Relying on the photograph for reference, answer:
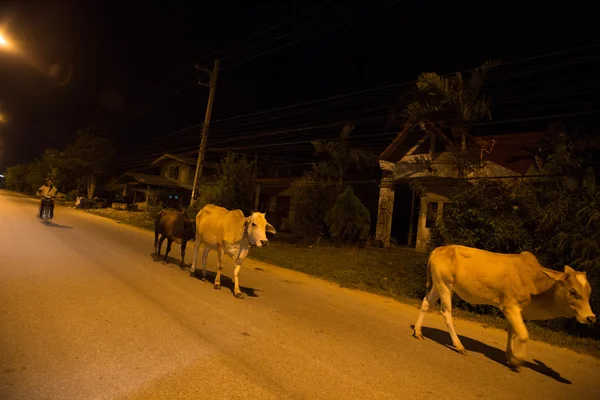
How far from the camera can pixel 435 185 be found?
2091 cm

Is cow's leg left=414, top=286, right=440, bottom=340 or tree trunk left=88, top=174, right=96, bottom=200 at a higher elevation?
tree trunk left=88, top=174, right=96, bottom=200

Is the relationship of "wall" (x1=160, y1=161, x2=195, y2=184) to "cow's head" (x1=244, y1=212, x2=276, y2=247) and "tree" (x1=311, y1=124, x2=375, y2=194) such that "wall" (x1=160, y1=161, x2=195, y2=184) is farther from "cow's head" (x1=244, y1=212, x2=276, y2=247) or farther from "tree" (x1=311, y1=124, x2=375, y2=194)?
"cow's head" (x1=244, y1=212, x2=276, y2=247)

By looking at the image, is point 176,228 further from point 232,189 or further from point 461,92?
point 232,189

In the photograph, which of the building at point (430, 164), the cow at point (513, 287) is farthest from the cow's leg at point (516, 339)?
the building at point (430, 164)

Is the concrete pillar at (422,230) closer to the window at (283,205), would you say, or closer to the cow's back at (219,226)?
the cow's back at (219,226)

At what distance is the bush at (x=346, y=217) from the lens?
66.4 feet

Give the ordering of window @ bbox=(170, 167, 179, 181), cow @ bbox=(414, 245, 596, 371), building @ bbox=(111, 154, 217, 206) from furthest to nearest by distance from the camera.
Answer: window @ bbox=(170, 167, 179, 181) → building @ bbox=(111, 154, 217, 206) → cow @ bbox=(414, 245, 596, 371)

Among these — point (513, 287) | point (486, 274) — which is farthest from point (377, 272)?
point (513, 287)

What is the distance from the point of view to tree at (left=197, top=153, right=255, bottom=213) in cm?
2211

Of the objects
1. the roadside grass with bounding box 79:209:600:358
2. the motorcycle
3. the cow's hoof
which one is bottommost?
the cow's hoof

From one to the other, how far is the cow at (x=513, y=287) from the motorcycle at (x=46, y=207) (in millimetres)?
17131

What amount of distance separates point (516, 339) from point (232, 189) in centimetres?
1853

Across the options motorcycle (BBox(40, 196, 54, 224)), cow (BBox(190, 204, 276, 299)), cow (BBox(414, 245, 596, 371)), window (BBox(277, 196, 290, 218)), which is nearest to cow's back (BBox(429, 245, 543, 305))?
cow (BBox(414, 245, 596, 371))

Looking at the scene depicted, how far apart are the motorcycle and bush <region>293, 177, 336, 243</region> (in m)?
11.7
